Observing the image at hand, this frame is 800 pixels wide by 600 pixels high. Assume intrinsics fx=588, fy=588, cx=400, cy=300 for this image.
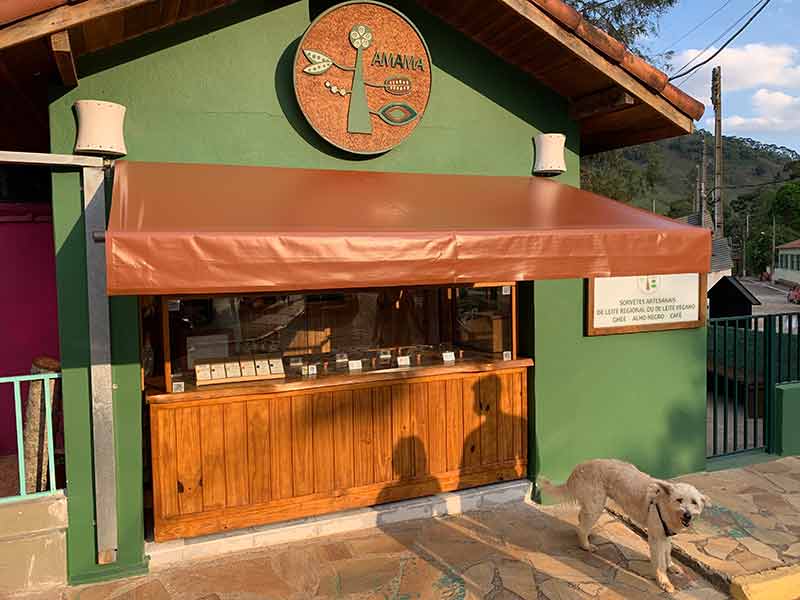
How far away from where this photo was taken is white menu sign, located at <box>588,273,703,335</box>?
718 cm

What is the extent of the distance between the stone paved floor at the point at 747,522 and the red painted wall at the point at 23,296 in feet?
26.4

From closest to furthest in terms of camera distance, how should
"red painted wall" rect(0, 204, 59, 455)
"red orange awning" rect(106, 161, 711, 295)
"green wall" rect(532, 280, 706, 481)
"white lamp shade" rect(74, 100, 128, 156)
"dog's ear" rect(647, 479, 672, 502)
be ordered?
"red orange awning" rect(106, 161, 711, 295), "dog's ear" rect(647, 479, 672, 502), "white lamp shade" rect(74, 100, 128, 156), "green wall" rect(532, 280, 706, 481), "red painted wall" rect(0, 204, 59, 455)

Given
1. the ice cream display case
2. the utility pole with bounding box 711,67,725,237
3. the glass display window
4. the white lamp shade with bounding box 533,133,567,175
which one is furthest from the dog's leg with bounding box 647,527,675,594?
the utility pole with bounding box 711,67,725,237

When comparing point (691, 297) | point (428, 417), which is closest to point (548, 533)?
point (428, 417)

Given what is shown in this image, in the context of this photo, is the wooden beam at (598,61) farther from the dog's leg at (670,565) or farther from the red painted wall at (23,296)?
the red painted wall at (23,296)

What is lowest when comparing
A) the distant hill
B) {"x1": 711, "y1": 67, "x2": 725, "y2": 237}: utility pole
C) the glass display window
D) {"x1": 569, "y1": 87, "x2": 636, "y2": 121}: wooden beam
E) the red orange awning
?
the glass display window

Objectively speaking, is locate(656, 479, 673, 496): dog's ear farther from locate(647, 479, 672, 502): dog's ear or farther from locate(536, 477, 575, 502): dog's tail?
locate(536, 477, 575, 502): dog's tail

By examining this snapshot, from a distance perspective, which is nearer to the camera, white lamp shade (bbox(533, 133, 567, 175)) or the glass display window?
the glass display window

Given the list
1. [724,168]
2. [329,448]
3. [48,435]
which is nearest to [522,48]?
[329,448]

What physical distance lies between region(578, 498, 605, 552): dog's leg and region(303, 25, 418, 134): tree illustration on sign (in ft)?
14.2

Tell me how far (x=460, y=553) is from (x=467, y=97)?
4907mm

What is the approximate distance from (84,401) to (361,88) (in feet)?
13.1

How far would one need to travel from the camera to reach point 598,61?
629 centimetres

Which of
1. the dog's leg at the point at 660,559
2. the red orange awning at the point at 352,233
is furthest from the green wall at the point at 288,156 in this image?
the dog's leg at the point at 660,559
